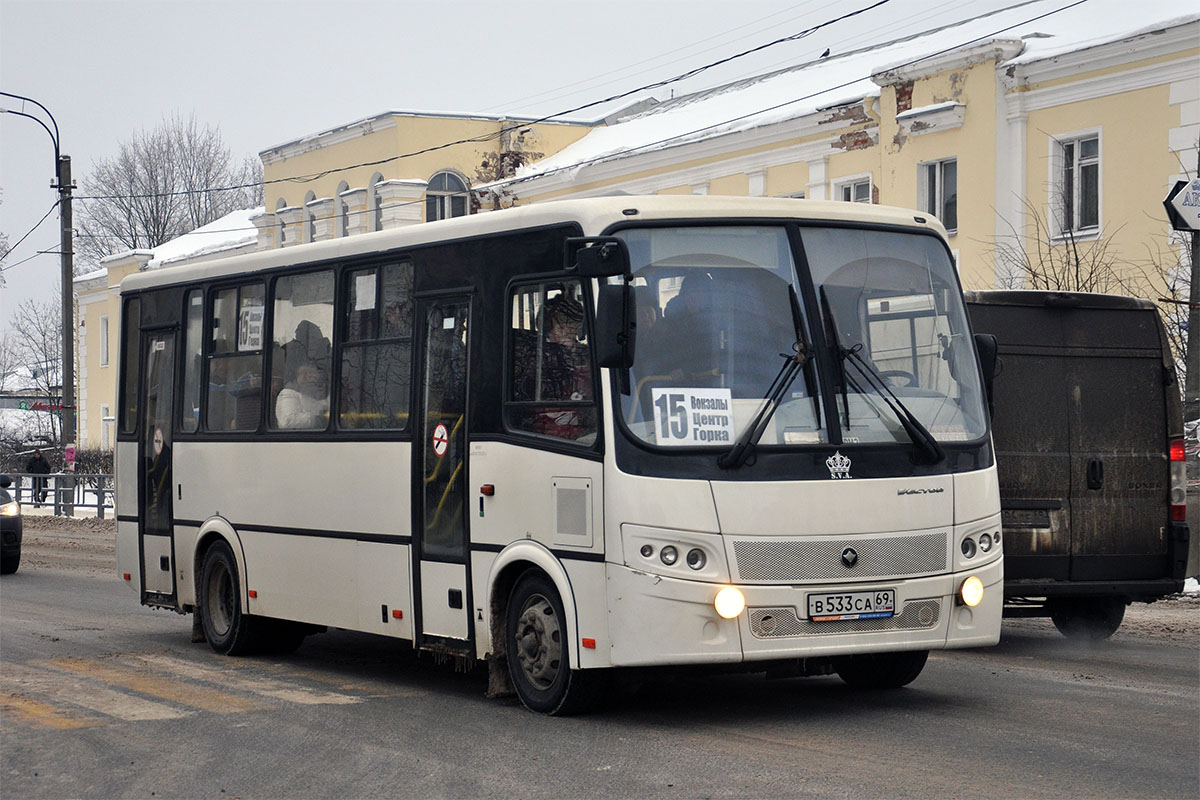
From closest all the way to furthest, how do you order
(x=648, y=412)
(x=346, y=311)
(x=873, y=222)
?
1. (x=648, y=412)
2. (x=873, y=222)
3. (x=346, y=311)

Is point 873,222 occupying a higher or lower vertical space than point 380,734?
higher

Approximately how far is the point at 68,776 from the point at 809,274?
448 cm

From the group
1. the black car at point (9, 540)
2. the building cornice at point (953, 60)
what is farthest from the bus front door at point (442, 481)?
the building cornice at point (953, 60)

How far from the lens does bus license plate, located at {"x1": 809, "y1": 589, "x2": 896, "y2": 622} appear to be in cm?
862

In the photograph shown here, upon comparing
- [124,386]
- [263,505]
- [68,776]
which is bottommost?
[68,776]

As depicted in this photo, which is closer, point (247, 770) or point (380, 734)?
point (247, 770)

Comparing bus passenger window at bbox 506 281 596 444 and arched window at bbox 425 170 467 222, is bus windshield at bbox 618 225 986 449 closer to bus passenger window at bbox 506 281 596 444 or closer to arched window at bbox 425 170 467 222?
bus passenger window at bbox 506 281 596 444

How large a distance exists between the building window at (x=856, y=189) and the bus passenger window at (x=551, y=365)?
24677 mm

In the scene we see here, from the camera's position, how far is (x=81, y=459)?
4822 cm

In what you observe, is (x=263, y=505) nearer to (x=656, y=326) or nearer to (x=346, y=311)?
(x=346, y=311)

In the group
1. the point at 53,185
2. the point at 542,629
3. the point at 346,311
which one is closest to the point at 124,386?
the point at 346,311

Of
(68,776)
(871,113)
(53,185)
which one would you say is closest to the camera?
(68,776)

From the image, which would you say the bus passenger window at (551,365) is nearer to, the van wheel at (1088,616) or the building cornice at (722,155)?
the van wheel at (1088,616)

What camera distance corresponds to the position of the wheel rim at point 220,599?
12.7m
